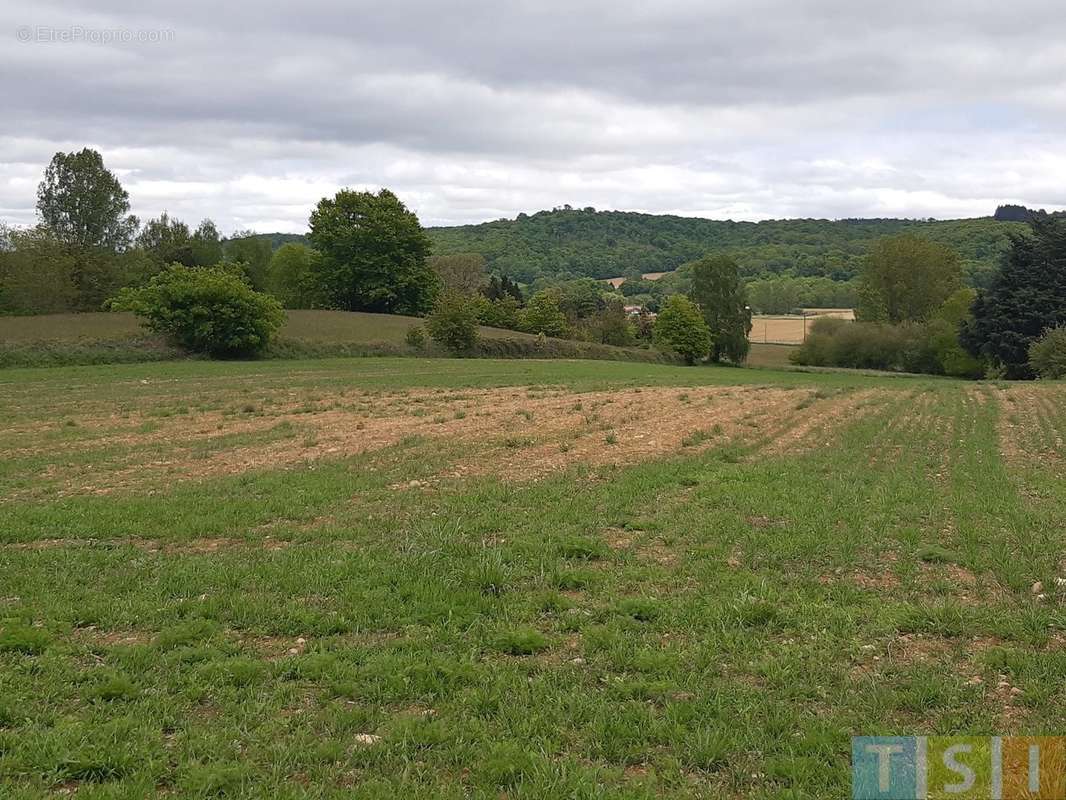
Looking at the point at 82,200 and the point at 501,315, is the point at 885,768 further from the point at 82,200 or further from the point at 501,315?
the point at 82,200

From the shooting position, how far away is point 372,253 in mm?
82812

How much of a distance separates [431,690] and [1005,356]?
2719 inches

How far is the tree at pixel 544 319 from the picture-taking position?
3413 inches

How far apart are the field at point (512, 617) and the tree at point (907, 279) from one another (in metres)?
85.5

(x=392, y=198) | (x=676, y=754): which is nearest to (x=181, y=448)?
(x=676, y=754)

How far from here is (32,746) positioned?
4.58m

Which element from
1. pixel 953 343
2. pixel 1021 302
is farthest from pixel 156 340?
pixel 953 343

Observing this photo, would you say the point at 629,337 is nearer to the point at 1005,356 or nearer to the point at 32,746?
the point at 1005,356

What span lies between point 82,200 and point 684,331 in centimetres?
6923

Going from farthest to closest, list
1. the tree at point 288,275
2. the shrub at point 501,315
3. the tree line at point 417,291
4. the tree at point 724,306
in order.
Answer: the tree at point 288,275 < the shrub at point 501,315 < the tree at point 724,306 < the tree line at point 417,291

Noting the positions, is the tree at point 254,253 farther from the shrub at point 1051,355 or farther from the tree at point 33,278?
the shrub at point 1051,355

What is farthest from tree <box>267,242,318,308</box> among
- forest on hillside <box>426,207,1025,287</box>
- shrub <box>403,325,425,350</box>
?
forest on hillside <box>426,207,1025,287</box>

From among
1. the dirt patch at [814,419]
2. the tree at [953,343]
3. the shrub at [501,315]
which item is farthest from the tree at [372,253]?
the dirt patch at [814,419]

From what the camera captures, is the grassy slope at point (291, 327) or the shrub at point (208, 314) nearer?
the grassy slope at point (291, 327)
